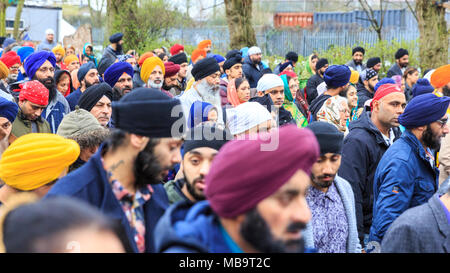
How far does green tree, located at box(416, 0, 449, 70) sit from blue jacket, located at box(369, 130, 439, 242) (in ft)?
43.8

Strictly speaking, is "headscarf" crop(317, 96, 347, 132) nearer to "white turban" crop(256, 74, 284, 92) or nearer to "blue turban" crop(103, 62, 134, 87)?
"white turban" crop(256, 74, 284, 92)

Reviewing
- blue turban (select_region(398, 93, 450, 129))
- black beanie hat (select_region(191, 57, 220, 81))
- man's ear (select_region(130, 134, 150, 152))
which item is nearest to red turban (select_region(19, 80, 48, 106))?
black beanie hat (select_region(191, 57, 220, 81))

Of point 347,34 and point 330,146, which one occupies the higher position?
point 347,34

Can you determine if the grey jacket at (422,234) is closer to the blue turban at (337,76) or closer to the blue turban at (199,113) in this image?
the blue turban at (199,113)

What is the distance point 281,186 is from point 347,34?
1027 inches

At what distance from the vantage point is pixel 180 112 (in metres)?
3.59

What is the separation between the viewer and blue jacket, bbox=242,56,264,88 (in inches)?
498

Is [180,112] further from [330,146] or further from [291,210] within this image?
[291,210]

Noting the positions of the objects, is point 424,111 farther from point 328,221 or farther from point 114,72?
point 114,72

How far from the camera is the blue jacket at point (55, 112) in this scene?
7.54m

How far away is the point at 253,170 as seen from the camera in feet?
6.70
